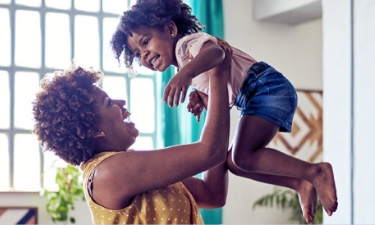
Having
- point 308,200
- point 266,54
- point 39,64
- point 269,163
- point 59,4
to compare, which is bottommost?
point 308,200

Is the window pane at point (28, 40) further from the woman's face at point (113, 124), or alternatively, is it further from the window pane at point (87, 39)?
the woman's face at point (113, 124)

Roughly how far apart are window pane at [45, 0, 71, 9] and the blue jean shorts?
288 cm

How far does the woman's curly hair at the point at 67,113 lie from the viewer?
133 centimetres

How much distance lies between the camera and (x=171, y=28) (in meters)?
1.61

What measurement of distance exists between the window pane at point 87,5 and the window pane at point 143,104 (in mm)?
633

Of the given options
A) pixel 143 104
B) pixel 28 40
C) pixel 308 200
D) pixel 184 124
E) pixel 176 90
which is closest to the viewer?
pixel 176 90

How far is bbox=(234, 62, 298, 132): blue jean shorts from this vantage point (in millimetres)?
1467

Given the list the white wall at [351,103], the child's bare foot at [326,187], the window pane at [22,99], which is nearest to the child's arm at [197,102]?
the child's bare foot at [326,187]

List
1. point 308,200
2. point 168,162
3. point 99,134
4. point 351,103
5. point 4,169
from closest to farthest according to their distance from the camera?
point 168,162 → point 99,134 → point 308,200 → point 351,103 → point 4,169

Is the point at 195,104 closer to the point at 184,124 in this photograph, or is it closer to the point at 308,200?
the point at 308,200

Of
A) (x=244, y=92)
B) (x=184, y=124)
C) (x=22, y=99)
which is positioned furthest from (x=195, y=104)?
(x=22, y=99)

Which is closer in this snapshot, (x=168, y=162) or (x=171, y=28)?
(x=168, y=162)

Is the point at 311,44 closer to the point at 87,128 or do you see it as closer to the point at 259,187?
the point at 259,187

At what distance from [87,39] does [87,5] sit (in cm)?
28
